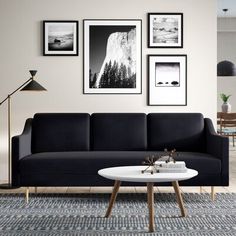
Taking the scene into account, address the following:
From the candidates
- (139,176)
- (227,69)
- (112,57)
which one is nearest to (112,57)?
(112,57)

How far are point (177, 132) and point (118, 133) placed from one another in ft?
1.68

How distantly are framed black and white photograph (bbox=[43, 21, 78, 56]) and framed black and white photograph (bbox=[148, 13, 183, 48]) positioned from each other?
73cm

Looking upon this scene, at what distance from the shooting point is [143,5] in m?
5.18

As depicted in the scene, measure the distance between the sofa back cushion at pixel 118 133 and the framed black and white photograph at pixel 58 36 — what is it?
2.87 feet

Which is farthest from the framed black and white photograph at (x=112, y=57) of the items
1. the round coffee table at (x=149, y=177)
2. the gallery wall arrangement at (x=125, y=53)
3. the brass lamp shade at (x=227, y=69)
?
the brass lamp shade at (x=227, y=69)

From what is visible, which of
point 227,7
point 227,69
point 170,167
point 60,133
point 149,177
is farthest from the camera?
point 227,7

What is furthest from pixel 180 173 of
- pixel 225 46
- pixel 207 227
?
pixel 225 46

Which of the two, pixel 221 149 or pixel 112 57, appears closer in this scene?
pixel 221 149

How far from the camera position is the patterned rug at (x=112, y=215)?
314 centimetres

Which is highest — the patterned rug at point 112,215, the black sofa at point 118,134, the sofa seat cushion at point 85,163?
the black sofa at point 118,134

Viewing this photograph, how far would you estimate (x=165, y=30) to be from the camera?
5.16 m

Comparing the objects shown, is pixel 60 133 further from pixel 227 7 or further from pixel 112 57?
pixel 227 7

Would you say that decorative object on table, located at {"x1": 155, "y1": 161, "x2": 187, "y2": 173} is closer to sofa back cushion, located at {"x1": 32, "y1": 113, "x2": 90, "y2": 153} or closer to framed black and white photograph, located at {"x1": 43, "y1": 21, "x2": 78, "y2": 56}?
sofa back cushion, located at {"x1": 32, "y1": 113, "x2": 90, "y2": 153}

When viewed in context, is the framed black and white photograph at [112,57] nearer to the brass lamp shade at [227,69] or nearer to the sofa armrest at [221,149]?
the sofa armrest at [221,149]
